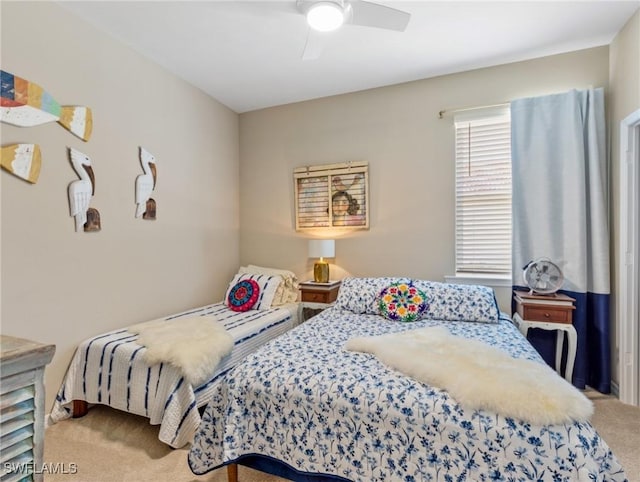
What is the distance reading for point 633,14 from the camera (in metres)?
2.21

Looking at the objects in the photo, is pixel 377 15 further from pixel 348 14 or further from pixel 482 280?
pixel 482 280

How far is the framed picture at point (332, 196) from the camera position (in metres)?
3.38

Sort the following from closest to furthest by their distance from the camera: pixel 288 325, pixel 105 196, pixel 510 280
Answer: pixel 105 196 → pixel 510 280 → pixel 288 325

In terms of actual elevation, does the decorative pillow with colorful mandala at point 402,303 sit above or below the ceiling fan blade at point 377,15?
below

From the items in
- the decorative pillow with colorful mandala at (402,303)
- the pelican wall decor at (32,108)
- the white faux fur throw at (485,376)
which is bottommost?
the white faux fur throw at (485,376)

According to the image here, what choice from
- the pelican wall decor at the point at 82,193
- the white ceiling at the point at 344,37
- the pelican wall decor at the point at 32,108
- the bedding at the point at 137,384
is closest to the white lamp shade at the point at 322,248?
the bedding at the point at 137,384

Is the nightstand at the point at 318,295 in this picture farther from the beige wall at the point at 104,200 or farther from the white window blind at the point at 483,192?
the white window blind at the point at 483,192

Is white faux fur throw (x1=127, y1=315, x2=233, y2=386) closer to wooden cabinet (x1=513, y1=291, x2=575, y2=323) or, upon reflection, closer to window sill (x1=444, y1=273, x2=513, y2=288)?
window sill (x1=444, y1=273, x2=513, y2=288)

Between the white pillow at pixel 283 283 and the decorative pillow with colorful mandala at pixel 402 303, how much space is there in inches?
44.8

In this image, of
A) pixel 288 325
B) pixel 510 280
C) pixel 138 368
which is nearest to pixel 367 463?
pixel 138 368

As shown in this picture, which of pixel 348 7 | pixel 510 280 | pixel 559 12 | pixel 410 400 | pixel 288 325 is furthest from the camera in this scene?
pixel 288 325

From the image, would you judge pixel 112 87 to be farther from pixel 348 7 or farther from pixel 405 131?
pixel 405 131

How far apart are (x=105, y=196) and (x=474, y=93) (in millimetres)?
3300

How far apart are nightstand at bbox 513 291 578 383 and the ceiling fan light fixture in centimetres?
238
